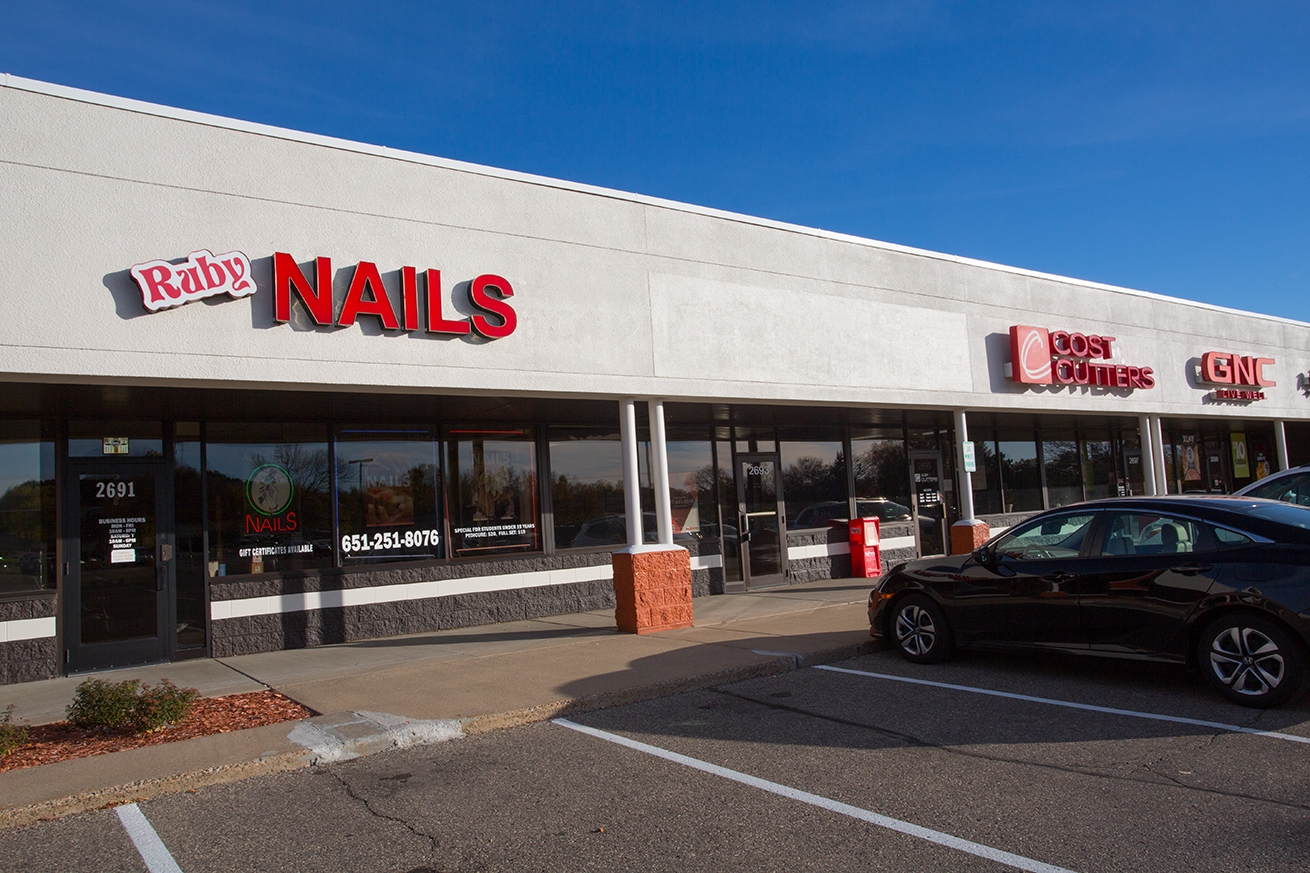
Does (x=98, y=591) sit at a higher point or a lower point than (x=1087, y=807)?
higher

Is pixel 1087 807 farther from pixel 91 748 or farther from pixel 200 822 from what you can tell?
pixel 91 748

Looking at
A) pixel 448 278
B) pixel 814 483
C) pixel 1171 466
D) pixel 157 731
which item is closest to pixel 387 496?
pixel 448 278

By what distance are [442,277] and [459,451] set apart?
3.35m

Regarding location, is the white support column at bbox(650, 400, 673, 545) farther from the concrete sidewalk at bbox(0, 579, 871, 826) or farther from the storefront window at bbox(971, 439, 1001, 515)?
the storefront window at bbox(971, 439, 1001, 515)

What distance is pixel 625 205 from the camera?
11.1m

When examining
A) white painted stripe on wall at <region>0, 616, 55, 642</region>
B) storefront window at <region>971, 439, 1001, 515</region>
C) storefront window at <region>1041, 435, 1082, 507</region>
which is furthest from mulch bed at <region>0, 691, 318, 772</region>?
storefront window at <region>1041, 435, 1082, 507</region>

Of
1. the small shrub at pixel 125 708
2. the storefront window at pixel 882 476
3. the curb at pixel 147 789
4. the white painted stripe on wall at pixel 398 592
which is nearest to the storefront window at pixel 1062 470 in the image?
the storefront window at pixel 882 476

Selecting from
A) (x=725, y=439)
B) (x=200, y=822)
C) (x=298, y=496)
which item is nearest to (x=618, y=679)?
(x=200, y=822)

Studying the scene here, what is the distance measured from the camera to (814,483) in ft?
52.3

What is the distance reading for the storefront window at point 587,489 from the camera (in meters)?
13.0

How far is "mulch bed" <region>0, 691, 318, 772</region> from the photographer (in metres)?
6.13

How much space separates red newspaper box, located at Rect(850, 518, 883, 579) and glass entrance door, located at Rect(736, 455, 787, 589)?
1521 millimetres

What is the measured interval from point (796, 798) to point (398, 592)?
7.61 meters

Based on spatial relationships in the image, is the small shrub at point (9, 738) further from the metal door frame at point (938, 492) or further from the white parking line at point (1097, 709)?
the metal door frame at point (938, 492)
